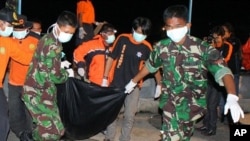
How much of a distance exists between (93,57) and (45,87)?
114cm

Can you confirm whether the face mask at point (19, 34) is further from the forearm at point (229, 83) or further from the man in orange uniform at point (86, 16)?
the man in orange uniform at point (86, 16)

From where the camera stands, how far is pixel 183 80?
4.62 m

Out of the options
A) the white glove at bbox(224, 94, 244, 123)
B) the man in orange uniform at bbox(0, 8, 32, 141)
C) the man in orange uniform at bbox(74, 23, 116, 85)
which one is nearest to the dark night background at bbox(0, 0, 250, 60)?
the man in orange uniform at bbox(74, 23, 116, 85)

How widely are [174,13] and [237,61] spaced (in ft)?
11.3

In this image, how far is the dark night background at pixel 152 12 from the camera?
24.8 m

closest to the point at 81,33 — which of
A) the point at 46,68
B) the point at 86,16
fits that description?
the point at 86,16

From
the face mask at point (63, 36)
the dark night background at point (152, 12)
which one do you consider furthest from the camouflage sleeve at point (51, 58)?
the dark night background at point (152, 12)

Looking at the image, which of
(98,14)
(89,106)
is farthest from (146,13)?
(89,106)

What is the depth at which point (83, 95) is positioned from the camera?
19.1 feet

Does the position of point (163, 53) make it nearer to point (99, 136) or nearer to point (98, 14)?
point (99, 136)

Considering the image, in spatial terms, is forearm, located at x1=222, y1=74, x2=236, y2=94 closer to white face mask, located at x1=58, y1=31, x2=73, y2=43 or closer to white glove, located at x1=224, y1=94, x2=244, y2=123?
white glove, located at x1=224, y1=94, x2=244, y2=123

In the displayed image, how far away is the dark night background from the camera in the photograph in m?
24.8

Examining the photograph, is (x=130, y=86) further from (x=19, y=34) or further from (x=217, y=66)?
(x=19, y=34)

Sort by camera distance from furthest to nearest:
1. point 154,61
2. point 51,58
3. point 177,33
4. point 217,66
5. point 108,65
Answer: point 108,65, point 51,58, point 154,61, point 177,33, point 217,66
